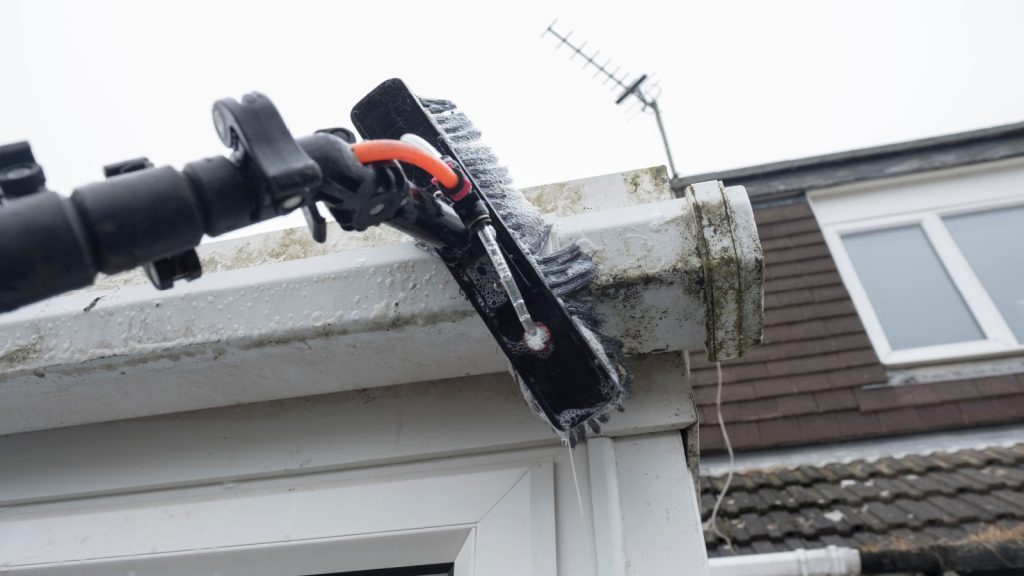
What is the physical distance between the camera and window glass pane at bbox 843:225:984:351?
3680 mm

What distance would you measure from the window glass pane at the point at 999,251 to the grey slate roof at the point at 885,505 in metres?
1.21

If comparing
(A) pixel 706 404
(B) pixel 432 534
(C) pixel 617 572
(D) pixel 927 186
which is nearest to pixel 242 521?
(B) pixel 432 534

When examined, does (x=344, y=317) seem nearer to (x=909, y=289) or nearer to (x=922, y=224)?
(x=909, y=289)

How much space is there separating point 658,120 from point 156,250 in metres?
7.54

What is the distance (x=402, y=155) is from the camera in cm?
66

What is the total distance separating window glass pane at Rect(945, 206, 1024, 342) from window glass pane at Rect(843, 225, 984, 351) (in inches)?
7.4

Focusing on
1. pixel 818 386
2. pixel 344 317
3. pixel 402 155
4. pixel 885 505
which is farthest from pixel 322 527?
pixel 818 386

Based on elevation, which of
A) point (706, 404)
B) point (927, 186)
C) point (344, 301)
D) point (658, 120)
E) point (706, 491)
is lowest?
point (344, 301)

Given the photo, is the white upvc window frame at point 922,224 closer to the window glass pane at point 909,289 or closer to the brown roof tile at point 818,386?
the window glass pane at point 909,289

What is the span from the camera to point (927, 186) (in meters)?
4.33

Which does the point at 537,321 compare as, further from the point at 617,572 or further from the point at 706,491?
the point at 706,491

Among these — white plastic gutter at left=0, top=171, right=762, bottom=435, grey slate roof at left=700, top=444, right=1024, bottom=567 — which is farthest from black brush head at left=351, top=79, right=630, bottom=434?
grey slate roof at left=700, top=444, right=1024, bottom=567

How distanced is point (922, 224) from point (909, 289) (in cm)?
57

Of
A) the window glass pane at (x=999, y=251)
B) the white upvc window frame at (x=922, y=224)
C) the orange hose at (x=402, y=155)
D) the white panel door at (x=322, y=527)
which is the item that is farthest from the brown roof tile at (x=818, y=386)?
the orange hose at (x=402, y=155)
